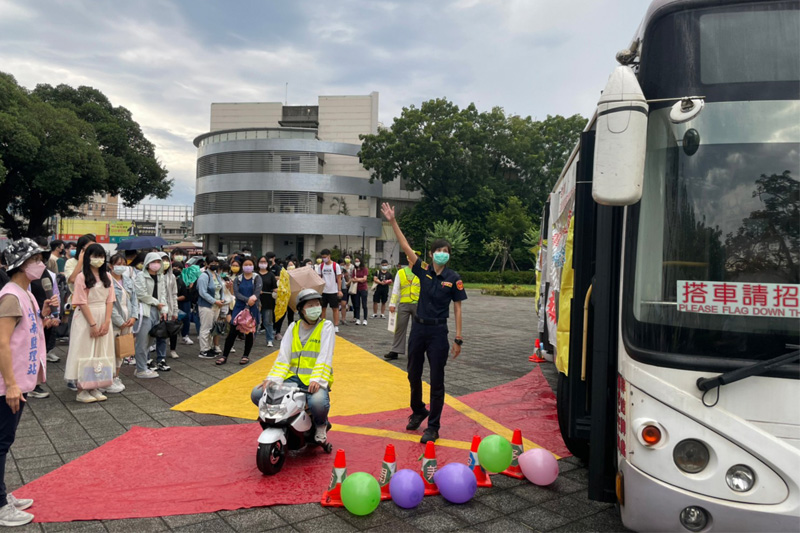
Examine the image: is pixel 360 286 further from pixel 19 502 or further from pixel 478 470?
pixel 19 502

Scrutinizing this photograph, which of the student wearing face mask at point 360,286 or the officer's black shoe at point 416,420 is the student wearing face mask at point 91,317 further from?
the student wearing face mask at point 360,286

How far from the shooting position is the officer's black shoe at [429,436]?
5211 mm

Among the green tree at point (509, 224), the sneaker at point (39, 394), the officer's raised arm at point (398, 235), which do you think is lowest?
the sneaker at point (39, 394)

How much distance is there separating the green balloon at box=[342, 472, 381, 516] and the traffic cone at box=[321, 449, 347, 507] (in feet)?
0.56

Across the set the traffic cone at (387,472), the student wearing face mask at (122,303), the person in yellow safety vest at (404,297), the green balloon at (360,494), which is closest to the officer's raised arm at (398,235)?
the traffic cone at (387,472)

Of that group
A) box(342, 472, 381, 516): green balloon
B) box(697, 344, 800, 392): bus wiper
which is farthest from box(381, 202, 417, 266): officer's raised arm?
box(697, 344, 800, 392): bus wiper

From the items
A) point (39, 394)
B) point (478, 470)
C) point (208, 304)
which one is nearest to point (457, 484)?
point (478, 470)

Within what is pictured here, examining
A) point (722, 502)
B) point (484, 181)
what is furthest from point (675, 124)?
point (484, 181)

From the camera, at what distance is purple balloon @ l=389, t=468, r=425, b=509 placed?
381 cm

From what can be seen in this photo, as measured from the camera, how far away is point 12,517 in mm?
3494

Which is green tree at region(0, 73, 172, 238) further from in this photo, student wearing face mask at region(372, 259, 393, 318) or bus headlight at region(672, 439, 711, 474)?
bus headlight at region(672, 439, 711, 474)

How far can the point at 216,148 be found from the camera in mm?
46844

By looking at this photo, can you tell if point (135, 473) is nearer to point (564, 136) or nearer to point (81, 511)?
point (81, 511)

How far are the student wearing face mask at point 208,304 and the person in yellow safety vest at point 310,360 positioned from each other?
4.73 m
